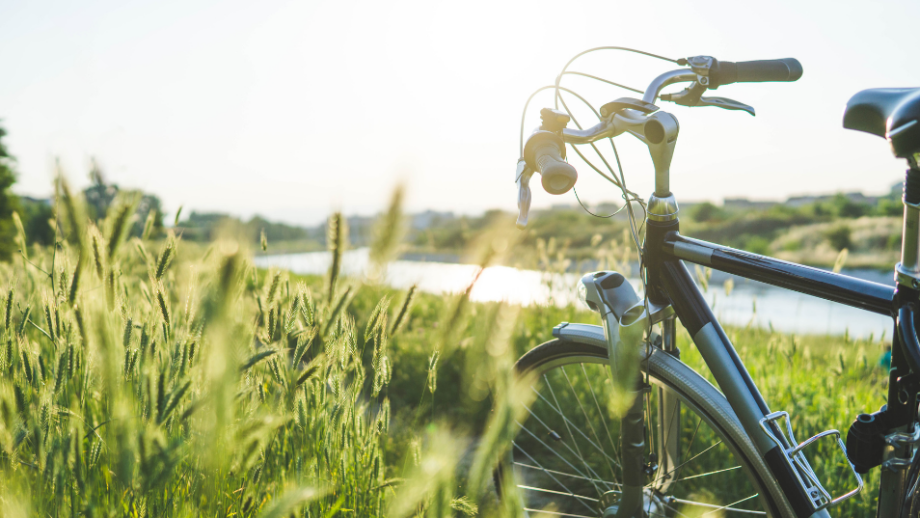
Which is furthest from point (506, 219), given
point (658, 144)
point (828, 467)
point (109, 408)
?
point (828, 467)

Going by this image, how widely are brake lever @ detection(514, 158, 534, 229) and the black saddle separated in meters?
0.64

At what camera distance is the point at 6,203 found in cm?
585

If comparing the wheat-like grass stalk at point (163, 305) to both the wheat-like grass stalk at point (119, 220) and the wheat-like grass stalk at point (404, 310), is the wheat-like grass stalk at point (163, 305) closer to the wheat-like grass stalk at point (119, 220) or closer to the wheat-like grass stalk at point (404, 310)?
the wheat-like grass stalk at point (119, 220)

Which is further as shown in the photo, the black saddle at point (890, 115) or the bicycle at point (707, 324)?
the bicycle at point (707, 324)

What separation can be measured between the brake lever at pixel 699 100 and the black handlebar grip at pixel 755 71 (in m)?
0.03

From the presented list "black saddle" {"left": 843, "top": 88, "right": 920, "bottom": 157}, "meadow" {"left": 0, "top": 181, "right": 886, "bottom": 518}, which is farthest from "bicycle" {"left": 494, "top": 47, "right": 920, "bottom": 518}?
"meadow" {"left": 0, "top": 181, "right": 886, "bottom": 518}

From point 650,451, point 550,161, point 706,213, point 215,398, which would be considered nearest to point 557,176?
point 550,161

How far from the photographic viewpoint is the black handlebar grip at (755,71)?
3.83 ft

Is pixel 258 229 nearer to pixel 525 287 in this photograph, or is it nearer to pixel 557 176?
pixel 557 176

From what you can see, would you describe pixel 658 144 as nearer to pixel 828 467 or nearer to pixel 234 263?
pixel 234 263

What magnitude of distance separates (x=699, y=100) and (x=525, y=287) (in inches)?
91.5

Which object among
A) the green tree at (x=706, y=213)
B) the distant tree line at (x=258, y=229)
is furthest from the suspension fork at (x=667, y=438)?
the green tree at (x=706, y=213)

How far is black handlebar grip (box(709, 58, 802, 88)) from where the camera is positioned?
1.17 metres

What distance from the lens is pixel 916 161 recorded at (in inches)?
33.8
